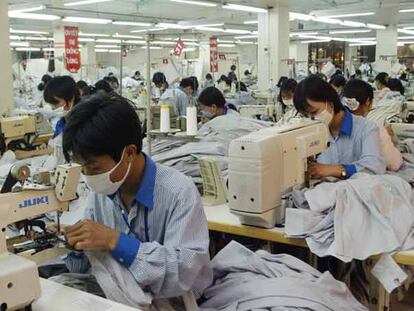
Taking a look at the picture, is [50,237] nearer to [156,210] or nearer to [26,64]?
[156,210]

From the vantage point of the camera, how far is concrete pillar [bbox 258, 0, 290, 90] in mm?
10523

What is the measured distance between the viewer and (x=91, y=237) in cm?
153

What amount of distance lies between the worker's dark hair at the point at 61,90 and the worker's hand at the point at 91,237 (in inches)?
103

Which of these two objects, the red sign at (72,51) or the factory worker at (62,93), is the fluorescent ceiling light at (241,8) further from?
the factory worker at (62,93)

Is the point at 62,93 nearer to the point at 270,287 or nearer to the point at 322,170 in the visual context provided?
the point at 322,170

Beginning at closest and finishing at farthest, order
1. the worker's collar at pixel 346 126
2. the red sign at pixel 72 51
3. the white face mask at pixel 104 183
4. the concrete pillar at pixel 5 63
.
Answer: the white face mask at pixel 104 183, the worker's collar at pixel 346 126, the concrete pillar at pixel 5 63, the red sign at pixel 72 51

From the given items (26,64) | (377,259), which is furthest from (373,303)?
(26,64)

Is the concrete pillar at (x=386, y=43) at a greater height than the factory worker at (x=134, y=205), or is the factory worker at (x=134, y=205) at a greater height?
the concrete pillar at (x=386, y=43)

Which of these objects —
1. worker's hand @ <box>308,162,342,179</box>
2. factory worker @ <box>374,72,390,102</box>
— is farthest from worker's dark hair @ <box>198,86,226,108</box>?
factory worker @ <box>374,72,390,102</box>

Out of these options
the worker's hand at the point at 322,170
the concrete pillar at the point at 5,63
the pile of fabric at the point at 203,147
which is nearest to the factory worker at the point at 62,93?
the pile of fabric at the point at 203,147

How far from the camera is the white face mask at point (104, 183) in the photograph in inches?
63.2

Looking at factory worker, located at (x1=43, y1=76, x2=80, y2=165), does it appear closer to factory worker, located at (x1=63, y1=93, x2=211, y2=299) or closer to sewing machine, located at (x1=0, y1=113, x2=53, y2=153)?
sewing machine, located at (x1=0, y1=113, x2=53, y2=153)

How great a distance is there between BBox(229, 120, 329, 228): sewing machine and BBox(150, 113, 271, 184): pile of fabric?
0.51 m

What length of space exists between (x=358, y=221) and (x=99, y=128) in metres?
1.25
